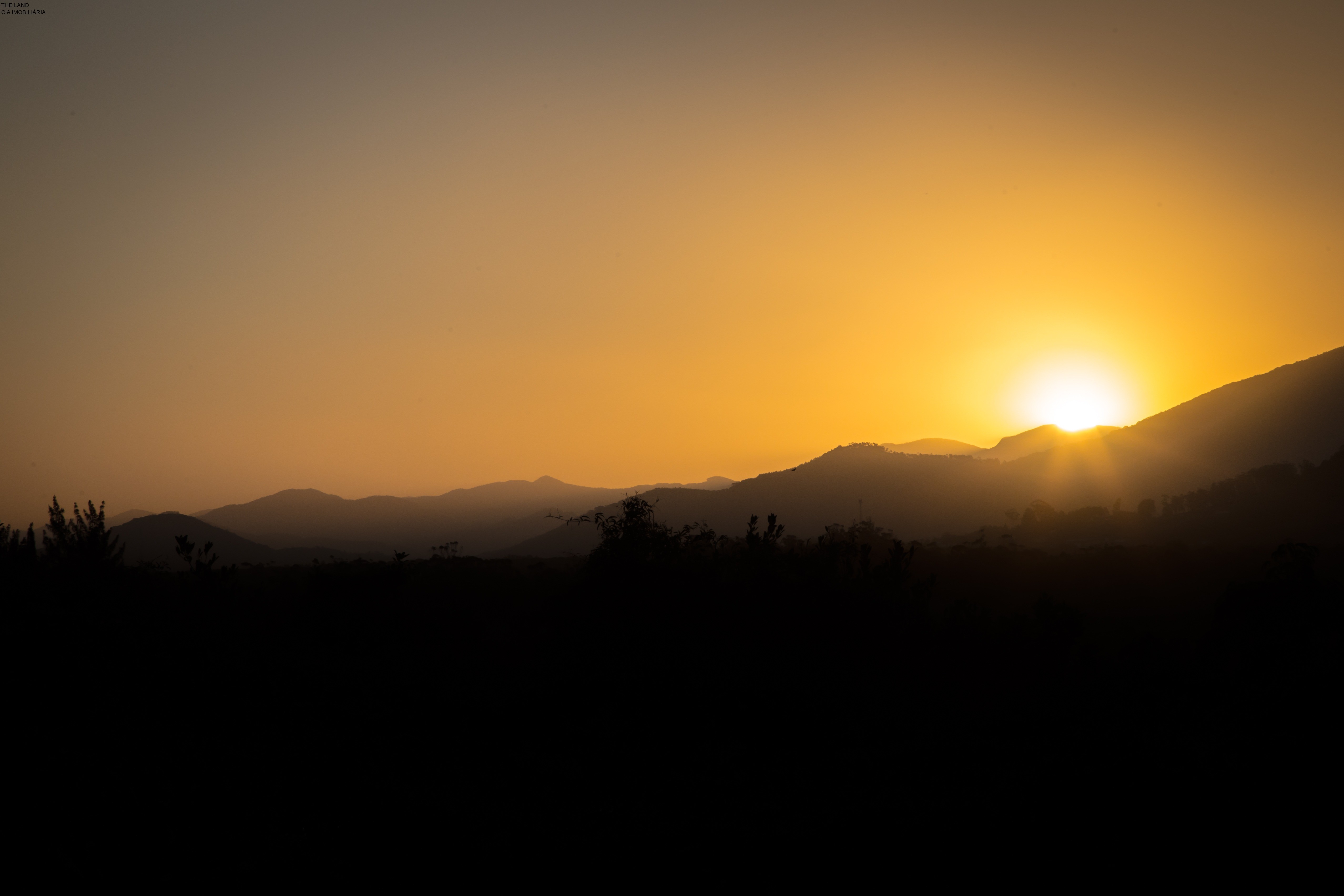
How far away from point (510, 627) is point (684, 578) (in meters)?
5.81

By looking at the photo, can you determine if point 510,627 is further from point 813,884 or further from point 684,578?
point 813,884

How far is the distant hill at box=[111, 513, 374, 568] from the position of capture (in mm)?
115188

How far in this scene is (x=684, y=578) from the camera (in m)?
19.8

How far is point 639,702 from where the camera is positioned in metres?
15.8

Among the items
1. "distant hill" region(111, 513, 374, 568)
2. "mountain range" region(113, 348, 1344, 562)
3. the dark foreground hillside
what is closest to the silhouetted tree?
the dark foreground hillside

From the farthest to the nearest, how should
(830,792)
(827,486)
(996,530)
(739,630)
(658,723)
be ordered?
(827,486) < (996,530) < (739,630) < (658,723) < (830,792)

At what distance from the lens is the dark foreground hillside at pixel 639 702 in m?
11.6

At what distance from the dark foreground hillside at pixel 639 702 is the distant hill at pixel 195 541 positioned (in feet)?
307

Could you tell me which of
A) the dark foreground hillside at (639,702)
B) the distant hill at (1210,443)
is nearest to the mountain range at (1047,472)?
the distant hill at (1210,443)

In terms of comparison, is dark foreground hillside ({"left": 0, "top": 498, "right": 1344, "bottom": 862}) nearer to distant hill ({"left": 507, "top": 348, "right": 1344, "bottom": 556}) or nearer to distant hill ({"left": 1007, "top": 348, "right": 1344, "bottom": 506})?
distant hill ({"left": 507, "top": 348, "right": 1344, "bottom": 556})

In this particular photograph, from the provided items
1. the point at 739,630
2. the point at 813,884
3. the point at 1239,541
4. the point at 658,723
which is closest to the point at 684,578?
the point at 739,630

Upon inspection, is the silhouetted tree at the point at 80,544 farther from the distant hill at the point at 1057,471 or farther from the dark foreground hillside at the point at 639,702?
the distant hill at the point at 1057,471

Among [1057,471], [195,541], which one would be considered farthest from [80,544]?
[1057,471]

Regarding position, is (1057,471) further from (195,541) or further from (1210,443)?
(195,541)
